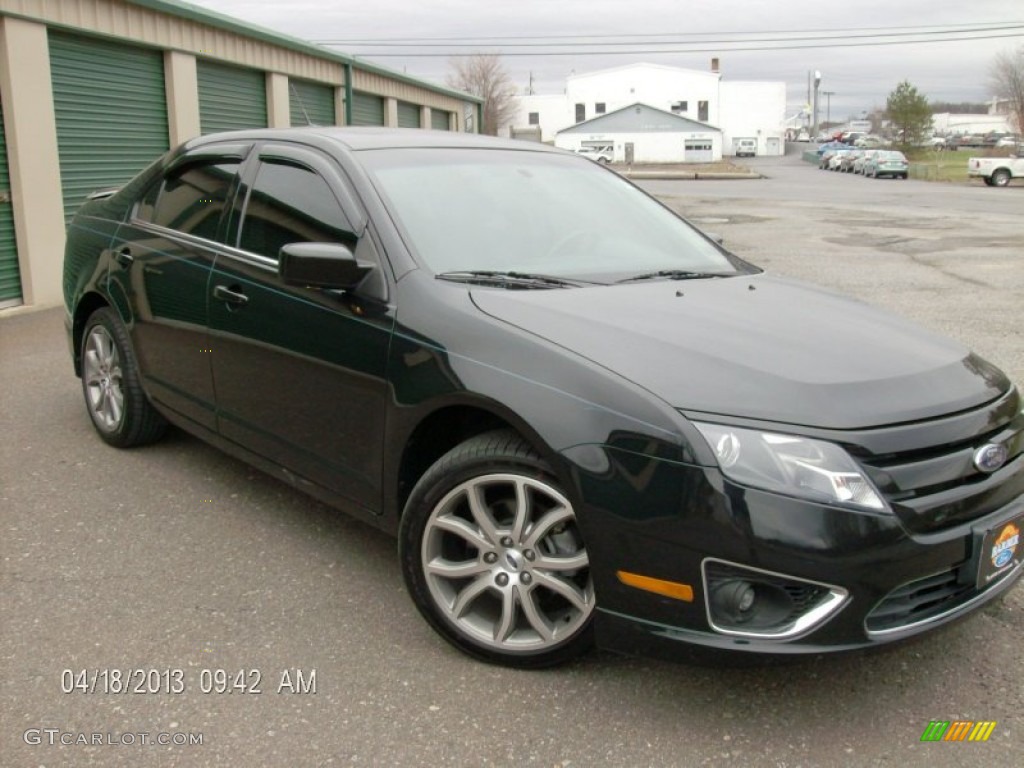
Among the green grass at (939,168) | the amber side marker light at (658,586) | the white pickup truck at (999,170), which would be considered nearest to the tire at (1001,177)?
the white pickup truck at (999,170)

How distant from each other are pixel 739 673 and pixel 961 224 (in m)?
20.6

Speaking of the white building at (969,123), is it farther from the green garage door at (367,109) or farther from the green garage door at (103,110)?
the green garage door at (103,110)

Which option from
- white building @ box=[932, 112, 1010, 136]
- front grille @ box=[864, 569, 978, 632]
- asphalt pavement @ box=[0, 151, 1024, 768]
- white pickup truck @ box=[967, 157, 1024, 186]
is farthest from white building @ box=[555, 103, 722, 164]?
front grille @ box=[864, 569, 978, 632]

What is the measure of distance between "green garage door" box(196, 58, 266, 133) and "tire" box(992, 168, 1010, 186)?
122 ft

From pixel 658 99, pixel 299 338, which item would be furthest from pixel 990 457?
pixel 658 99

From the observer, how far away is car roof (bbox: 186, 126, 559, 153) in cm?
387

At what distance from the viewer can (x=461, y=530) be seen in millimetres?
2916

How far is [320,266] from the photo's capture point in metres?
3.17

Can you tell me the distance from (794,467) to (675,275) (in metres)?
1.37

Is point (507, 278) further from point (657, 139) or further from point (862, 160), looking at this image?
point (657, 139)

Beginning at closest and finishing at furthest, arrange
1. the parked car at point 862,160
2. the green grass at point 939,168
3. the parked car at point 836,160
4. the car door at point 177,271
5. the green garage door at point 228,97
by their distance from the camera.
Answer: the car door at point 177,271
the green garage door at point 228,97
the green grass at point 939,168
the parked car at point 862,160
the parked car at point 836,160

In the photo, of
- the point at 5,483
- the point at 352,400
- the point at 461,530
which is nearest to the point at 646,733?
the point at 461,530

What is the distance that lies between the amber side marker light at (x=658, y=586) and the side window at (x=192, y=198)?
8.20 ft

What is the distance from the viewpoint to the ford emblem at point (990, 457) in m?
2.65
